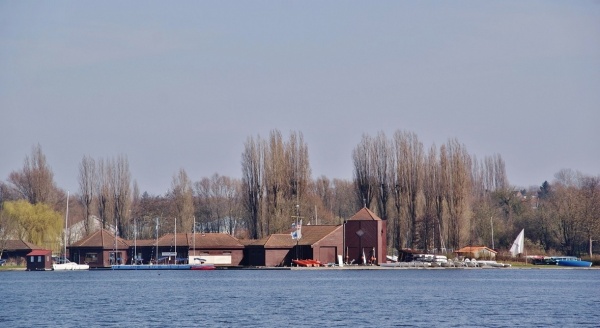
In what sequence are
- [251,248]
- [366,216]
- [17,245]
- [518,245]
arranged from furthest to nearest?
[518,245] < [17,245] < [251,248] < [366,216]

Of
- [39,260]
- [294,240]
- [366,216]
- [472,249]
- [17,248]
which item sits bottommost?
[39,260]

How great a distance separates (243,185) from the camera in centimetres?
9444

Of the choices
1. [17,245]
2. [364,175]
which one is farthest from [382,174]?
[17,245]

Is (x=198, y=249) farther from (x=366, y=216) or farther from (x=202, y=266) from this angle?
(x=366, y=216)

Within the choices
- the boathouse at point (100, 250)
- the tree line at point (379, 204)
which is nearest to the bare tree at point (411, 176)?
the tree line at point (379, 204)

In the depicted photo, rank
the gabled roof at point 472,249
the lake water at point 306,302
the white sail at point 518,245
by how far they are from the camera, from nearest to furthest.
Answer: the lake water at point 306,302 → the gabled roof at point 472,249 → the white sail at point 518,245

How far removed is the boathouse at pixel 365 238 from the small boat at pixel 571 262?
15.4 metres

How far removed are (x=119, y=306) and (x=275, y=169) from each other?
159 feet

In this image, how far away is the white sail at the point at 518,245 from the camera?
93062mm

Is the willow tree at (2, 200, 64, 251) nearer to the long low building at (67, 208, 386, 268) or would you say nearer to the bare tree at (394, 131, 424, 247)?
the long low building at (67, 208, 386, 268)

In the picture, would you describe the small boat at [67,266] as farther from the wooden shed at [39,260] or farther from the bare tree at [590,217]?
the bare tree at [590,217]

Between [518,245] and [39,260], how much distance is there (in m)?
43.9

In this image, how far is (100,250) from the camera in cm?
9362

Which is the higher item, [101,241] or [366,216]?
[366,216]
